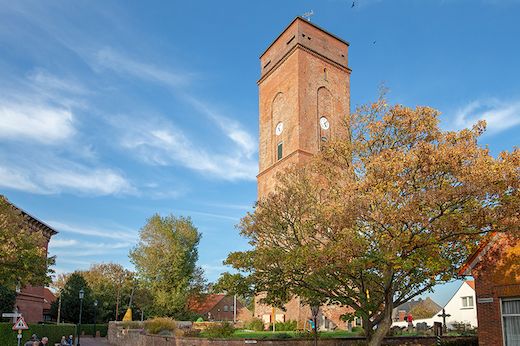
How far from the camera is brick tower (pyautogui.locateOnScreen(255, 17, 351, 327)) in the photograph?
39375mm

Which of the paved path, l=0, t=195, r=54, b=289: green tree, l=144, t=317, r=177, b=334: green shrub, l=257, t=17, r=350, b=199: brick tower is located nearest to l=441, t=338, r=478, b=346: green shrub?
l=144, t=317, r=177, b=334: green shrub

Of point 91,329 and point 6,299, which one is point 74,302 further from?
point 6,299

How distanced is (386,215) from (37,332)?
23.6m

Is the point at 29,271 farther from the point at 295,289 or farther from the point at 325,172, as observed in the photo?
the point at 325,172

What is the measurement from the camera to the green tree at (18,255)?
1834cm

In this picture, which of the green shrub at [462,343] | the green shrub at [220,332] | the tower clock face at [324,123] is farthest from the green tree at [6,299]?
the green shrub at [462,343]

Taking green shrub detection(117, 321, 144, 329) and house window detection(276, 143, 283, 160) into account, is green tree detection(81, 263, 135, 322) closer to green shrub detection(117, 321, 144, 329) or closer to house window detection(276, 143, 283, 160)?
green shrub detection(117, 321, 144, 329)

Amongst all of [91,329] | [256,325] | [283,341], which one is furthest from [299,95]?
[91,329]

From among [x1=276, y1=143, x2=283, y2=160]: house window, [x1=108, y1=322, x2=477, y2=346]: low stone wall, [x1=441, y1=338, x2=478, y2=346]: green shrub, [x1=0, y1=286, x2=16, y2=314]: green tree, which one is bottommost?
[x1=108, y1=322, x2=477, y2=346]: low stone wall

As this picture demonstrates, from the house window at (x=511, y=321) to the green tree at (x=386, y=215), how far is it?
6.04 ft

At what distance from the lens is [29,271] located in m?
19.7

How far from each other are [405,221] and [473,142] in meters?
3.27

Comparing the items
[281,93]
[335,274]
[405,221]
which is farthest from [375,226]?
[281,93]

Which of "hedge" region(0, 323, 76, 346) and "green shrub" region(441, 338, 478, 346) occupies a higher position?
"green shrub" region(441, 338, 478, 346)
